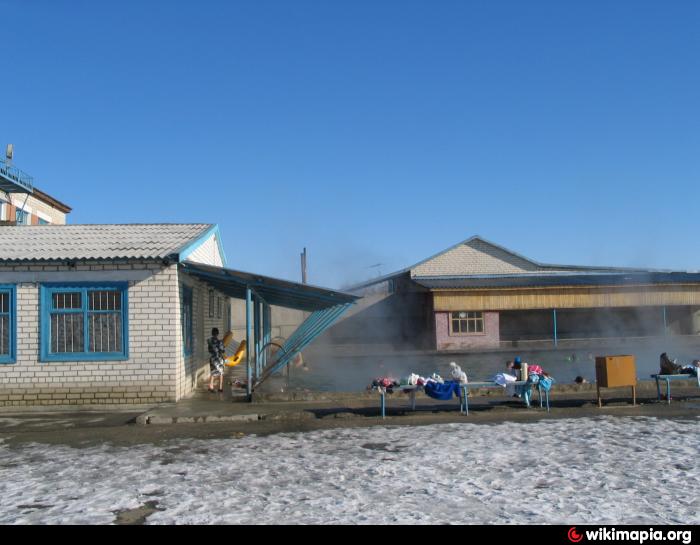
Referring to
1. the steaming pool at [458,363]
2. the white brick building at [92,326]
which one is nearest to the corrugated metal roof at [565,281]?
the steaming pool at [458,363]

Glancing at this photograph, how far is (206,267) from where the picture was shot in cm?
1237

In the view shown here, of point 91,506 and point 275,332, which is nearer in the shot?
point 91,506

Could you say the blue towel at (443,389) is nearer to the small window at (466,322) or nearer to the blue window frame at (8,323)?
the blue window frame at (8,323)

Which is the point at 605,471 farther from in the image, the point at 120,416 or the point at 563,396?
the point at 120,416

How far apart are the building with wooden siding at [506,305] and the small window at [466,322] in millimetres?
55

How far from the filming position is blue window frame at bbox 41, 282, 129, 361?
12.4m

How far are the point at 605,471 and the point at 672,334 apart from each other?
32.7 metres

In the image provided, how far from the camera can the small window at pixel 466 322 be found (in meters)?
32.8

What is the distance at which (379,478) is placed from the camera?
6719 mm

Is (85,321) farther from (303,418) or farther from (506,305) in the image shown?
(506,305)

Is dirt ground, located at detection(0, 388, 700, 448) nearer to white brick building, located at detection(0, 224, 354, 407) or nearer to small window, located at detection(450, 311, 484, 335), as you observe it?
white brick building, located at detection(0, 224, 354, 407)

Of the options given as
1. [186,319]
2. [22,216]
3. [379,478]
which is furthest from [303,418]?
[22,216]
